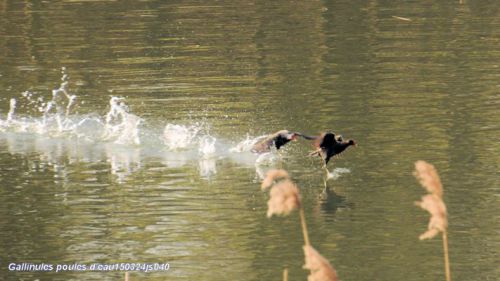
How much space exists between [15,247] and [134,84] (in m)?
7.91

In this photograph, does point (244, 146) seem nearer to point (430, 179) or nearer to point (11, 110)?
point (11, 110)

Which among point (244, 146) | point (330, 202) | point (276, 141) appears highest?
point (276, 141)

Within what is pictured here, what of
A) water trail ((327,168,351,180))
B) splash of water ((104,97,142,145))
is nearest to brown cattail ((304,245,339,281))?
water trail ((327,168,351,180))

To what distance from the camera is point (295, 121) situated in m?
15.9

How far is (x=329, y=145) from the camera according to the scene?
13328 mm

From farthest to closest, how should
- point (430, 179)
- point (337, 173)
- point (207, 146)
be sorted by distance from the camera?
point (207, 146) → point (337, 173) → point (430, 179)

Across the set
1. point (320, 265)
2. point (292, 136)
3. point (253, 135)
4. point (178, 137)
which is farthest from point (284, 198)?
point (178, 137)

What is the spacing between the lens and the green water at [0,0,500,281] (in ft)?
36.1

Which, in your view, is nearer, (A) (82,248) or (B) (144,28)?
(A) (82,248)

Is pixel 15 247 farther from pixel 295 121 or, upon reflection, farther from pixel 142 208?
pixel 295 121

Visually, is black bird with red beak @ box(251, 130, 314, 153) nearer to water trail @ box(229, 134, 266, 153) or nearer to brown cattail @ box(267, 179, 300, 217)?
water trail @ box(229, 134, 266, 153)

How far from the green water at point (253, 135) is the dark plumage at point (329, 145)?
0.30 meters

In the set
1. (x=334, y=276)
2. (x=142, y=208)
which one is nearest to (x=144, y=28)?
(x=142, y=208)

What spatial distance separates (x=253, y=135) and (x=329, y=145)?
2.17 metres
